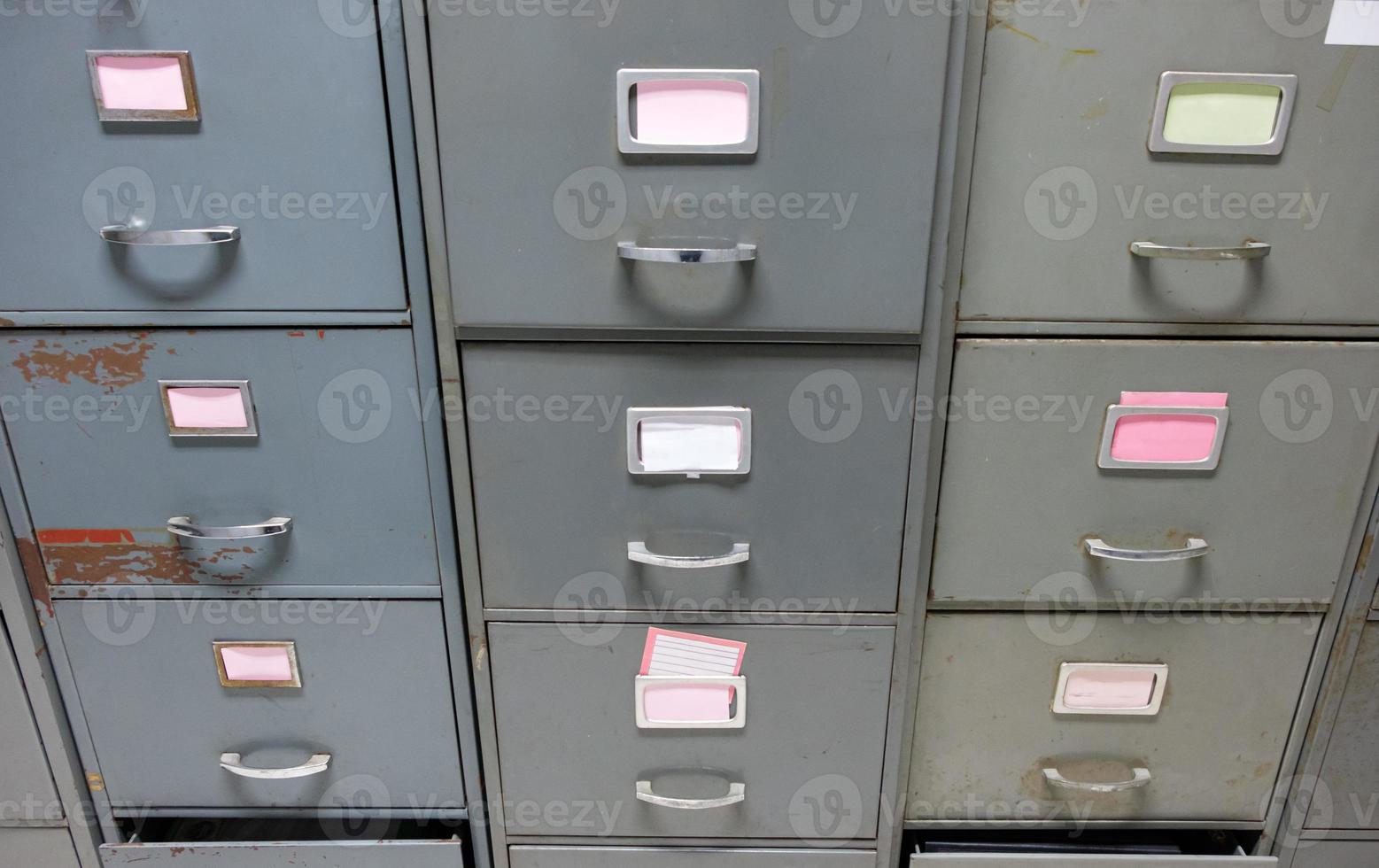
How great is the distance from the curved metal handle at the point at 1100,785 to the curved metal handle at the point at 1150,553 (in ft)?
1.01

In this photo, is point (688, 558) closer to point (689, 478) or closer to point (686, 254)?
point (689, 478)

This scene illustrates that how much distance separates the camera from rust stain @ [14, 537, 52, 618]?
3.04 feet

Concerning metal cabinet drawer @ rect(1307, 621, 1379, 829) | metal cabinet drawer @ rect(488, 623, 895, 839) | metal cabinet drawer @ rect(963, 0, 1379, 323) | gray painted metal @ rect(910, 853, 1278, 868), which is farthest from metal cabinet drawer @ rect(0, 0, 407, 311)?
metal cabinet drawer @ rect(1307, 621, 1379, 829)

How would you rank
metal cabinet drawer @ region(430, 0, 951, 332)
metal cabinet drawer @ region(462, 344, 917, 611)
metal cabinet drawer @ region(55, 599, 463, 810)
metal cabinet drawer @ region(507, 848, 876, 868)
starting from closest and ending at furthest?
metal cabinet drawer @ region(430, 0, 951, 332) → metal cabinet drawer @ region(462, 344, 917, 611) → metal cabinet drawer @ region(55, 599, 463, 810) → metal cabinet drawer @ region(507, 848, 876, 868)

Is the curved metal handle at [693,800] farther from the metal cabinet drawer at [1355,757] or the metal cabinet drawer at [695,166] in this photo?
the metal cabinet drawer at [1355,757]

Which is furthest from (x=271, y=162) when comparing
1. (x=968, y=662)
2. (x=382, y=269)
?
(x=968, y=662)

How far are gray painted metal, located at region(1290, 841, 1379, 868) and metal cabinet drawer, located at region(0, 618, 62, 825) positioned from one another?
63.6 inches

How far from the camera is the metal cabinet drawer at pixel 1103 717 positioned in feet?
3.23

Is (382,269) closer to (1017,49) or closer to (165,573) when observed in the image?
(165,573)

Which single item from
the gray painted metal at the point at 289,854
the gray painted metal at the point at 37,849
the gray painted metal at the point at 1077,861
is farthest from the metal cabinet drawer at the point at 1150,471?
the gray painted metal at the point at 37,849

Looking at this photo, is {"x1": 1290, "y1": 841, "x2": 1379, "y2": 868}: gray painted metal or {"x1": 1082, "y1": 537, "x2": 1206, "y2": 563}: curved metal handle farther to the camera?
{"x1": 1290, "y1": 841, "x2": 1379, "y2": 868}: gray painted metal

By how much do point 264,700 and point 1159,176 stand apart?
1.16 meters

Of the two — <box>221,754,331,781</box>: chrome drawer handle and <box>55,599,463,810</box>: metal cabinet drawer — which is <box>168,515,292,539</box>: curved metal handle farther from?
<box>221,754,331,781</box>: chrome drawer handle

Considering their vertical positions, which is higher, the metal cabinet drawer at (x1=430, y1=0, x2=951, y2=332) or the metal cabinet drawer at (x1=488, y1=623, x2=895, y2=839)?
the metal cabinet drawer at (x1=430, y1=0, x2=951, y2=332)
